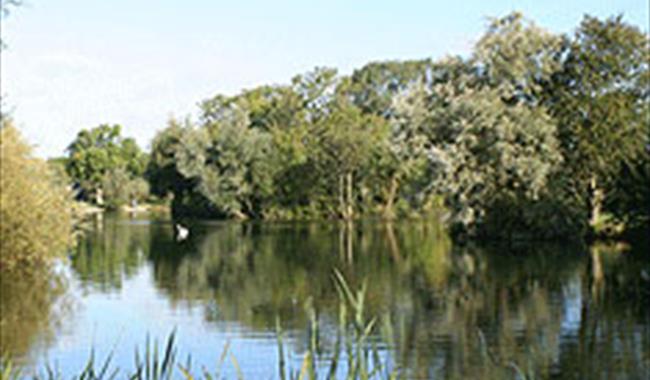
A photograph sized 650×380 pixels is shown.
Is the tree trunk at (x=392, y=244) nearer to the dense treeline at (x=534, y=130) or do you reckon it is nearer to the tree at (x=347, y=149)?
the dense treeline at (x=534, y=130)

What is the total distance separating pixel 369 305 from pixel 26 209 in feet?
37.2

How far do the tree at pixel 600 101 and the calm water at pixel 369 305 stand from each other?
419 cm

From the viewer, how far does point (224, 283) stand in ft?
102

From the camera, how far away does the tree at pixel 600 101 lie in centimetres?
4106

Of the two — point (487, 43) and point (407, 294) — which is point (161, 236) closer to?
point (487, 43)

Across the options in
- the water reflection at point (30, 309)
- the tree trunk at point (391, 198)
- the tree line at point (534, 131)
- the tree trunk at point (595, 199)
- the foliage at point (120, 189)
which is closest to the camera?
the water reflection at point (30, 309)

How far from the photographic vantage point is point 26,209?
28.5m

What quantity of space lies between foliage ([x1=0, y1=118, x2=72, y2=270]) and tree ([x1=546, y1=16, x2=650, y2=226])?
2314 centimetres

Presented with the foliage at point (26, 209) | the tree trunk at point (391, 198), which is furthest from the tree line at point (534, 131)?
the tree trunk at point (391, 198)

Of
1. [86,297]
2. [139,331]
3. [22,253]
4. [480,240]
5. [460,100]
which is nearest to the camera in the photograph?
[139,331]

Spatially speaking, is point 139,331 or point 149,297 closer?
point 139,331

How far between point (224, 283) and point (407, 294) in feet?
23.1

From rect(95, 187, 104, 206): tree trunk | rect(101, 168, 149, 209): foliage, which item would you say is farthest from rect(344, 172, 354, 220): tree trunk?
→ rect(95, 187, 104, 206): tree trunk

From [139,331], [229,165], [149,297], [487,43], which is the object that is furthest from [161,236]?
[139,331]
